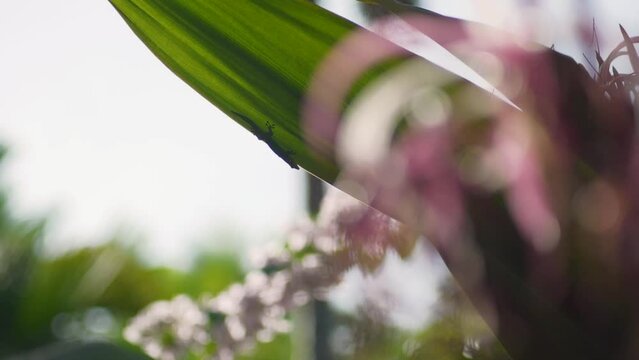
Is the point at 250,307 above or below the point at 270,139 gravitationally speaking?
above

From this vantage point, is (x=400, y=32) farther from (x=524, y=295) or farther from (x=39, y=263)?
(x=39, y=263)

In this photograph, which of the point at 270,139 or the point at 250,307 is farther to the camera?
the point at 250,307

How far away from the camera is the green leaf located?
0.29 metres

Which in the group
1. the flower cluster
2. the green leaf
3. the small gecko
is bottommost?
the small gecko

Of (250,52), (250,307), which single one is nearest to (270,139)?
(250,52)

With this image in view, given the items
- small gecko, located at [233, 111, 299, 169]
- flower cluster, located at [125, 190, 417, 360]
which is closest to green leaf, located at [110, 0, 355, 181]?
small gecko, located at [233, 111, 299, 169]

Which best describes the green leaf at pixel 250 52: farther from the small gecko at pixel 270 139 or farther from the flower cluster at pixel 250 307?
the flower cluster at pixel 250 307

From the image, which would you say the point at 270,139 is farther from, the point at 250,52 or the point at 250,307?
the point at 250,307

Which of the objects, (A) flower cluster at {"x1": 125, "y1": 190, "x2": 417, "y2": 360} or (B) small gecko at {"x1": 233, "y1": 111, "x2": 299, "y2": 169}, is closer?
(B) small gecko at {"x1": 233, "y1": 111, "x2": 299, "y2": 169}

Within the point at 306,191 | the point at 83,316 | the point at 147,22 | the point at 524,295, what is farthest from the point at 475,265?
the point at 83,316

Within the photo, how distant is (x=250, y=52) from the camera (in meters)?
0.30

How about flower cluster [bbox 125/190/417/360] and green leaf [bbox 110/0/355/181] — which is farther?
flower cluster [bbox 125/190/417/360]

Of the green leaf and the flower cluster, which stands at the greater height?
the flower cluster

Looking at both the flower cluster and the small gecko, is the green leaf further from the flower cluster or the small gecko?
the flower cluster
